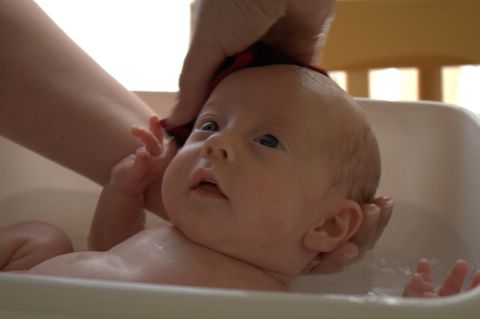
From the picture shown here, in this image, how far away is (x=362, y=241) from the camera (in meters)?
0.83

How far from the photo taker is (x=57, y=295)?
0.48 m

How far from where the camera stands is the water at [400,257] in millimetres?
955

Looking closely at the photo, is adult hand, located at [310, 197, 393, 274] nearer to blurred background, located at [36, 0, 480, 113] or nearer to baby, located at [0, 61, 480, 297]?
baby, located at [0, 61, 480, 297]

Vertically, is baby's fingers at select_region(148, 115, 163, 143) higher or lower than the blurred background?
higher

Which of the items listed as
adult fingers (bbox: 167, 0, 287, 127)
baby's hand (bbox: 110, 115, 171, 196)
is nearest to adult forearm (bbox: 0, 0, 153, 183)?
baby's hand (bbox: 110, 115, 171, 196)

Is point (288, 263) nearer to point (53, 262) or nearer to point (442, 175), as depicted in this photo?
point (53, 262)

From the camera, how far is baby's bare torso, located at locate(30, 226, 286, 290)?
71cm

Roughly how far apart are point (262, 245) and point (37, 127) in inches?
13.9

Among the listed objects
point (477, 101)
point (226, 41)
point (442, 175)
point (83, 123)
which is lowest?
point (477, 101)

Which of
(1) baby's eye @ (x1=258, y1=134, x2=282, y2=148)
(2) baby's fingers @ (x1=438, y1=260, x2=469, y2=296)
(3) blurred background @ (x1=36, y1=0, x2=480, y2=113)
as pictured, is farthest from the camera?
(3) blurred background @ (x1=36, y1=0, x2=480, y2=113)

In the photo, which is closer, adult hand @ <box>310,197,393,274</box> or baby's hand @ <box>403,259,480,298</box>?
baby's hand @ <box>403,259,480,298</box>

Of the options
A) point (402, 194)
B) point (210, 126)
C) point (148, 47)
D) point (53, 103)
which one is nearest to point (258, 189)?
point (210, 126)

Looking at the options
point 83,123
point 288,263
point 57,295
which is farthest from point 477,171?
point 57,295

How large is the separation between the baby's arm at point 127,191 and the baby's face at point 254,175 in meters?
0.13
